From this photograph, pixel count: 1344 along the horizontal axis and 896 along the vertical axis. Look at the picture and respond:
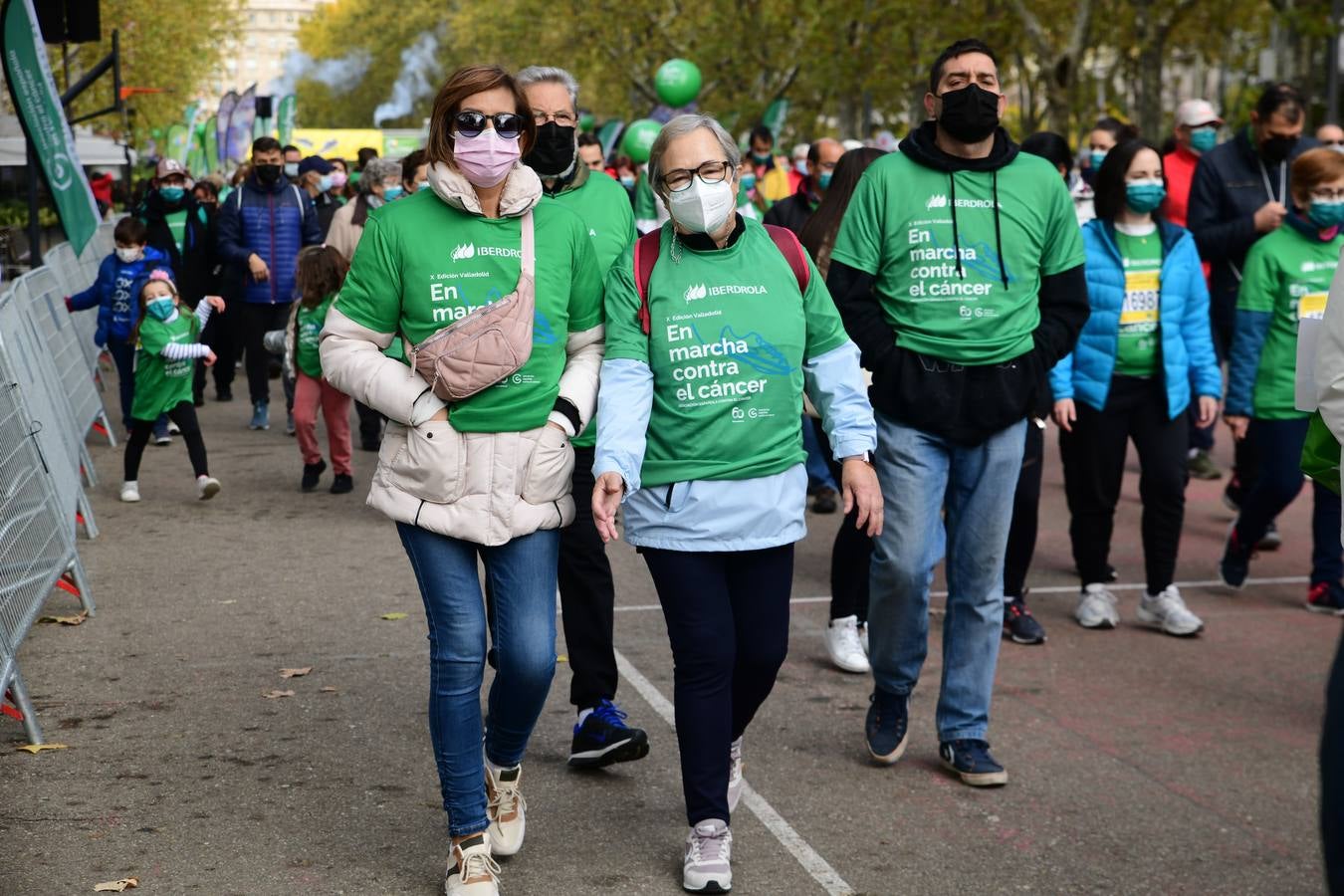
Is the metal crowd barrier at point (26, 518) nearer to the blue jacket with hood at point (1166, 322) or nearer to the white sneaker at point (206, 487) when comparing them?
the white sneaker at point (206, 487)

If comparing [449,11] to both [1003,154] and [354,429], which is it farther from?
[1003,154]

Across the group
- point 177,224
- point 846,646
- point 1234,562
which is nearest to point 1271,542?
point 1234,562

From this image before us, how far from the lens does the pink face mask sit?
4363 millimetres

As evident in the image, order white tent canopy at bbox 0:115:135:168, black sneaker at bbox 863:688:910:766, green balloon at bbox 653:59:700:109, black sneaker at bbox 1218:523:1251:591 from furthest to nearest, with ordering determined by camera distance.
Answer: green balloon at bbox 653:59:700:109, white tent canopy at bbox 0:115:135:168, black sneaker at bbox 1218:523:1251:591, black sneaker at bbox 863:688:910:766

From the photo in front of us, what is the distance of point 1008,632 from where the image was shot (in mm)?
7523

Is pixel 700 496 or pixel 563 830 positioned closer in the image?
pixel 700 496

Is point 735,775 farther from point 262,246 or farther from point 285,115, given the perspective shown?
point 285,115

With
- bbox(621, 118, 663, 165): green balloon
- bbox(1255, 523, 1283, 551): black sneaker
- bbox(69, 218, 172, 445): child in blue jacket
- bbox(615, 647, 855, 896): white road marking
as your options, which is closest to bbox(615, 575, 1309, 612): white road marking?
bbox(1255, 523, 1283, 551): black sneaker

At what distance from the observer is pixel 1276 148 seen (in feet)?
30.8

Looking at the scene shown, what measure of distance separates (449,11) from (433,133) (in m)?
90.0

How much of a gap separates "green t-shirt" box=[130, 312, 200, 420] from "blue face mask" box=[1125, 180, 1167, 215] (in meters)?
5.65

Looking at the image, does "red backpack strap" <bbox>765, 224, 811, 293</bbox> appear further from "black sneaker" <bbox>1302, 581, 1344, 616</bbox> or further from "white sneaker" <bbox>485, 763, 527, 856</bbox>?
"black sneaker" <bbox>1302, 581, 1344, 616</bbox>

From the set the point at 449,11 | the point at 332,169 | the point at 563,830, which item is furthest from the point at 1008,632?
the point at 449,11

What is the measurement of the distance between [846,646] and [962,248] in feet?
6.82
